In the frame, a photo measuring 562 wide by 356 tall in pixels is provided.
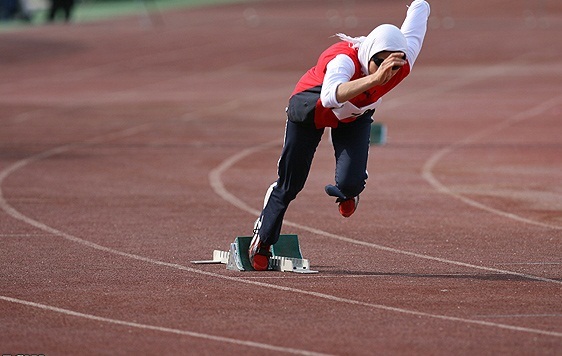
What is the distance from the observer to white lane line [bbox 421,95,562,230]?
13273mm

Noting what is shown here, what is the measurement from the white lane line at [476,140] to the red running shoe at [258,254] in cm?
358

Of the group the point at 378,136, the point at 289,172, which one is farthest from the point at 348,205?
the point at 378,136

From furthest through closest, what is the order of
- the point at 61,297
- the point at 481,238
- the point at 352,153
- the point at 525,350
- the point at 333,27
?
the point at 333,27
the point at 481,238
the point at 352,153
the point at 61,297
the point at 525,350

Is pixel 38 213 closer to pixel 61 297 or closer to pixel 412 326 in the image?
pixel 61 297

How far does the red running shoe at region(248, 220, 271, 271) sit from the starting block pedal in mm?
65

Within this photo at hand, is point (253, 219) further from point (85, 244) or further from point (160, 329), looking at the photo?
point (160, 329)

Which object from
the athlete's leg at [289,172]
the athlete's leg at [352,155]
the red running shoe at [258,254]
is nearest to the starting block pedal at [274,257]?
the red running shoe at [258,254]

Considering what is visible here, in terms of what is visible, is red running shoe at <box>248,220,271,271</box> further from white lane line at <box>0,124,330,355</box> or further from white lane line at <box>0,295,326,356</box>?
white lane line at <box>0,295,326,356</box>

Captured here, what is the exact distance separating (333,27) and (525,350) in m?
36.8

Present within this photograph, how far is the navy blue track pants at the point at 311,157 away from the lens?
9805 mm

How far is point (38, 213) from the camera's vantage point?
527 inches

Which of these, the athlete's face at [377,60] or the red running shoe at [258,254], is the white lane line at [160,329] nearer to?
the red running shoe at [258,254]

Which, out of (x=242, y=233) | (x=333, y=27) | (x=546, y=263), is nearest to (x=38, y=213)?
(x=242, y=233)

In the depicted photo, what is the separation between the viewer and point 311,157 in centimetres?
991
